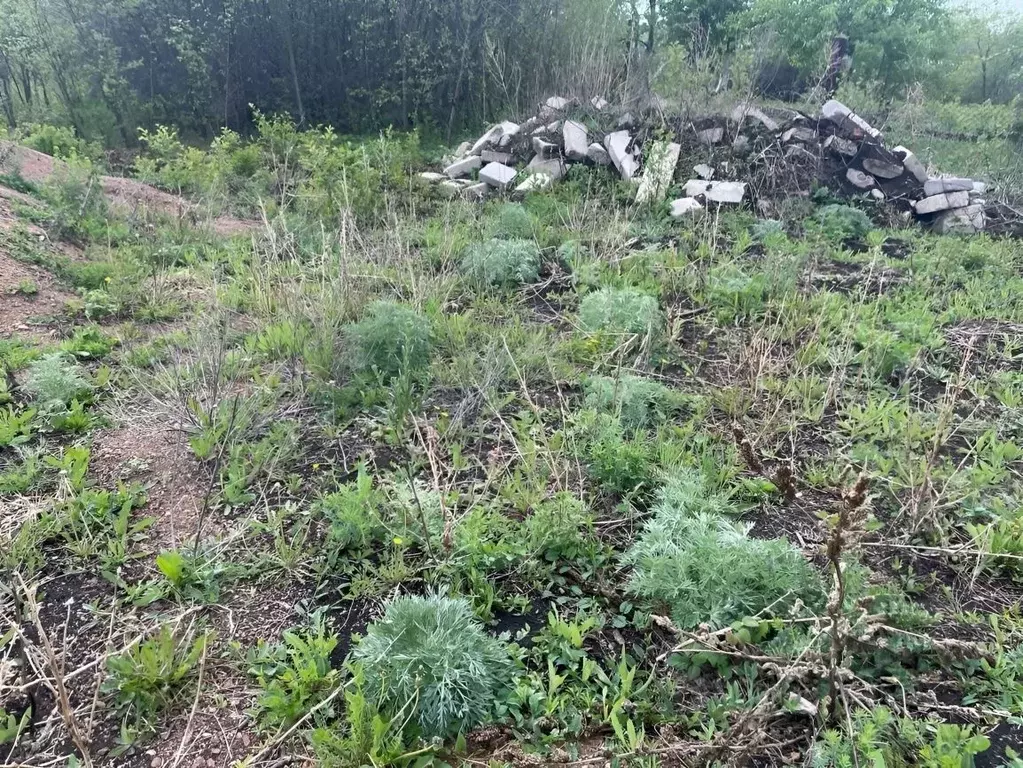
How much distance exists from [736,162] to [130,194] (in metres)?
7.21

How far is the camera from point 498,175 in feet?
26.6

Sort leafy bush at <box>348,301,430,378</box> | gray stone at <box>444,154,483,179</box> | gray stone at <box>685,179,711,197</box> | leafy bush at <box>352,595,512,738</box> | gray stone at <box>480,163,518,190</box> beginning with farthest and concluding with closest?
gray stone at <box>444,154,483,179</box> < gray stone at <box>480,163,518,190</box> < gray stone at <box>685,179,711,197</box> < leafy bush at <box>348,301,430,378</box> < leafy bush at <box>352,595,512,738</box>

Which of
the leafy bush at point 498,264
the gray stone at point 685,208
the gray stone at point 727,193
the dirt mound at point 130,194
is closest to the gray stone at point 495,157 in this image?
the gray stone at point 685,208

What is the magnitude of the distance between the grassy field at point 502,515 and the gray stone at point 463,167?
409 centimetres

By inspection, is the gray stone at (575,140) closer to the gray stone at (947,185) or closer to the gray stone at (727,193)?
the gray stone at (727,193)

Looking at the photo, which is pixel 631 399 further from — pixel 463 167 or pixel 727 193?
pixel 463 167

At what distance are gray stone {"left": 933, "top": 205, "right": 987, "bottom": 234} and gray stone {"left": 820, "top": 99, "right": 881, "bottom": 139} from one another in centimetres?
144

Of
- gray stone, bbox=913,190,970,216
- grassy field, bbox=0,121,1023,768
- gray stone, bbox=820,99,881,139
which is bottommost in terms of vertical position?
grassy field, bbox=0,121,1023,768

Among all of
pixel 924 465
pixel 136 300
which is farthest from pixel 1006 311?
pixel 136 300

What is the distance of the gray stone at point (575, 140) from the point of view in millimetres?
8203

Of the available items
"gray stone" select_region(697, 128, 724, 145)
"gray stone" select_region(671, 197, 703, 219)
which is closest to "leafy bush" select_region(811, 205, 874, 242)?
"gray stone" select_region(671, 197, 703, 219)

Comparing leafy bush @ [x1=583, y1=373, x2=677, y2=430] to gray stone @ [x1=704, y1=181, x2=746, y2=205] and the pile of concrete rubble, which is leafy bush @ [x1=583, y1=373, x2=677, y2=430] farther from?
gray stone @ [x1=704, y1=181, x2=746, y2=205]

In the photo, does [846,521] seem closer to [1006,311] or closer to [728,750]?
[728,750]

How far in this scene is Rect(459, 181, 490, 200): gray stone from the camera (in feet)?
25.2
